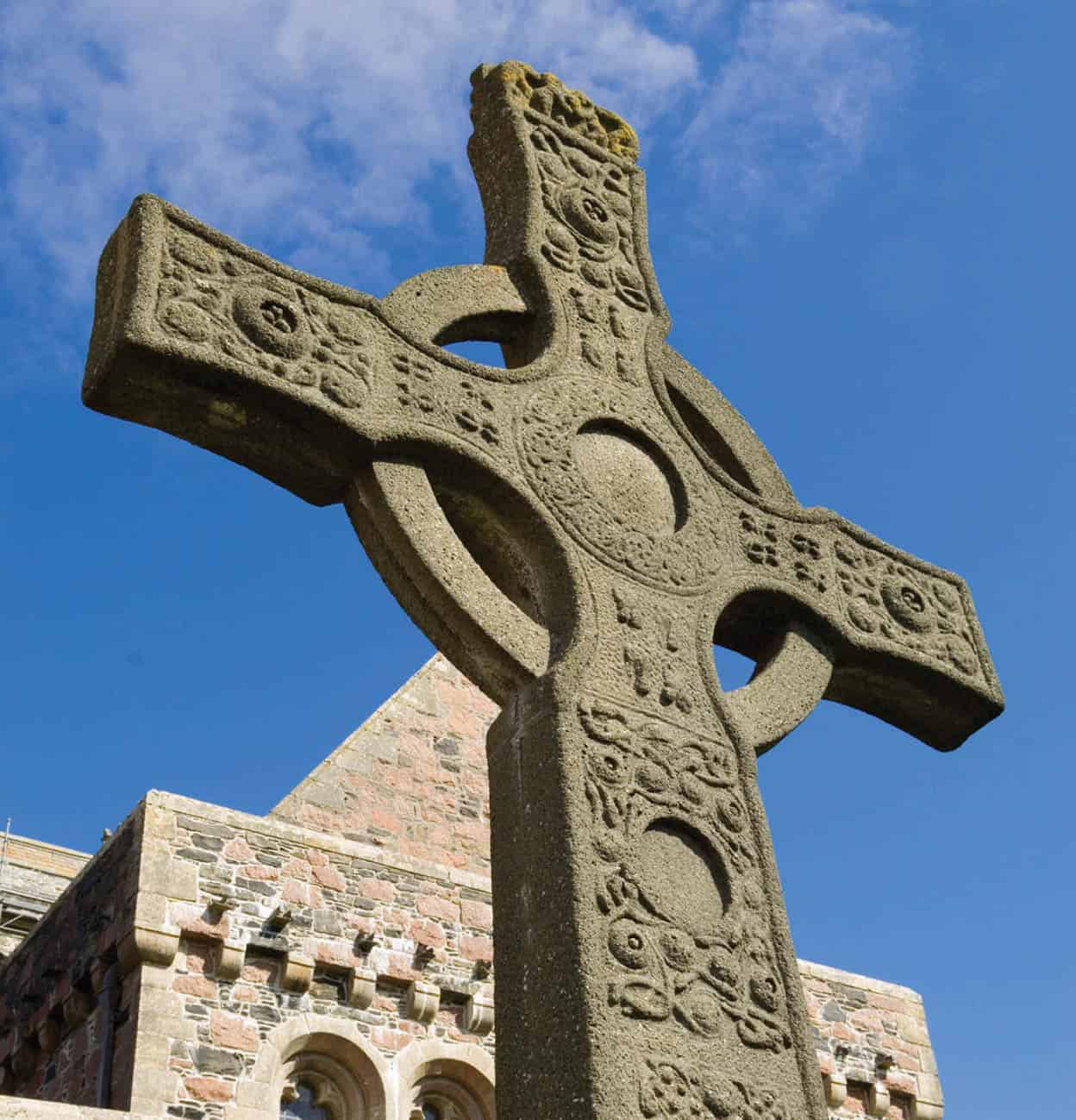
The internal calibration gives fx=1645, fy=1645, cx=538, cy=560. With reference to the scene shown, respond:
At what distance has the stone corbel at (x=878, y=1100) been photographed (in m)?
13.3

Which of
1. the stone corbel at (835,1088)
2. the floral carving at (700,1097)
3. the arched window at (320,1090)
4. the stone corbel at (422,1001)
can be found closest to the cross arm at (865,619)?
the floral carving at (700,1097)

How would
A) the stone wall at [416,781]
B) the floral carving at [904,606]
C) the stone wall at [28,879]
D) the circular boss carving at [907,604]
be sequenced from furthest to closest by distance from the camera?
the stone wall at [28,879] < the stone wall at [416,781] < the circular boss carving at [907,604] < the floral carving at [904,606]

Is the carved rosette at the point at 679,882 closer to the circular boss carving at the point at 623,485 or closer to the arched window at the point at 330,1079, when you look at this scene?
the circular boss carving at the point at 623,485

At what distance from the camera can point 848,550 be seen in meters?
5.10

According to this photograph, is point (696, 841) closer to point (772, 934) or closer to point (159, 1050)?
point (772, 934)

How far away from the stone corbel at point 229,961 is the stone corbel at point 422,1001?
1.36 meters

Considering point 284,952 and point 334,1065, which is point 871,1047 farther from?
point 284,952

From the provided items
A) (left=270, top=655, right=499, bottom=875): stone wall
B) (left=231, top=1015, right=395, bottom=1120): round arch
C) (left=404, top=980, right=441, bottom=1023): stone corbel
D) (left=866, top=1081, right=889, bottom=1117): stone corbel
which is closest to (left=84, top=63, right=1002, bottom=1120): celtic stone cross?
(left=231, top=1015, right=395, bottom=1120): round arch

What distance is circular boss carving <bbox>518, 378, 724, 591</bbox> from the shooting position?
4.27 meters

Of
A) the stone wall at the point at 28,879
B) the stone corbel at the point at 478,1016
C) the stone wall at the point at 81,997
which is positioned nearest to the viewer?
the stone wall at the point at 81,997

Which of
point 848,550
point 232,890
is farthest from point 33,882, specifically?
point 848,550

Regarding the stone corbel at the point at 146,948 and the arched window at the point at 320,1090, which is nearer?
the stone corbel at the point at 146,948

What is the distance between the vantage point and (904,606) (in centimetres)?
508

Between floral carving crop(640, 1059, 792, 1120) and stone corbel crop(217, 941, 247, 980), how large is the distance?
8.07 m
